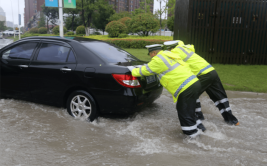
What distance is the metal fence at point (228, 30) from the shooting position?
34.8 feet

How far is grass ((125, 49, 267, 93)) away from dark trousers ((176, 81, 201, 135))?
4092 millimetres

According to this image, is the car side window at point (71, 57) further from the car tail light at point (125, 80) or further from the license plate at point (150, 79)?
the license plate at point (150, 79)

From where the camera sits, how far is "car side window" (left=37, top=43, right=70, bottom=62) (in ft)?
14.9

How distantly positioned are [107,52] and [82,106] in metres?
1.14

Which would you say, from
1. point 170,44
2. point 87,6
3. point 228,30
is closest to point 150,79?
point 170,44

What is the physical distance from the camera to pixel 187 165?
3041 millimetres

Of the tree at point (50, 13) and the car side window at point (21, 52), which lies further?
the tree at point (50, 13)

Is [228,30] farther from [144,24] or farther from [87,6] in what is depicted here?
[87,6]

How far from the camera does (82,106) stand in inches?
172

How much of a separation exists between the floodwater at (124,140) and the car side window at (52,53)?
110 cm


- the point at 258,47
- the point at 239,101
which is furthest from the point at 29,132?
the point at 258,47

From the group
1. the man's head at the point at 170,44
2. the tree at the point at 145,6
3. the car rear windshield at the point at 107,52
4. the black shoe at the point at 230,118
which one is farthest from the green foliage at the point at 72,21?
the black shoe at the point at 230,118

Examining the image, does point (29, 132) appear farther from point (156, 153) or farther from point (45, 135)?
point (156, 153)

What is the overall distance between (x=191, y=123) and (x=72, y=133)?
1921mm
